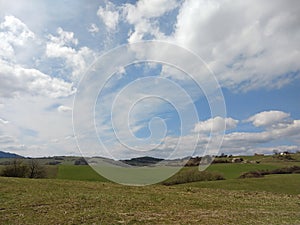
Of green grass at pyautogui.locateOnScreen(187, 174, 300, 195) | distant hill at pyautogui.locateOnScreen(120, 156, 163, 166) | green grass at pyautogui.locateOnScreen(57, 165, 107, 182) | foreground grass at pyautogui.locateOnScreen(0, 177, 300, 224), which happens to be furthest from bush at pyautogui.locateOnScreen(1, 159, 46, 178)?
foreground grass at pyautogui.locateOnScreen(0, 177, 300, 224)

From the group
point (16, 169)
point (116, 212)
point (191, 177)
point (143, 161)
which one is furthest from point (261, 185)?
point (16, 169)

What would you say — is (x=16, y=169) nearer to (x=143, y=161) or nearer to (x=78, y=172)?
(x=78, y=172)

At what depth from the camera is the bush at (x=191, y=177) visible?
62156 millimetres

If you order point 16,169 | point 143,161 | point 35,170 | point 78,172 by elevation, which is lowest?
point 16,169

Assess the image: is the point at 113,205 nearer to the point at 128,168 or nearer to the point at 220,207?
the point at 220,207

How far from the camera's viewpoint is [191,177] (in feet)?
209

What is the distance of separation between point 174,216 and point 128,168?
41012mm

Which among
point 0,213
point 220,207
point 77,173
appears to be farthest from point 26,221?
point 77,173

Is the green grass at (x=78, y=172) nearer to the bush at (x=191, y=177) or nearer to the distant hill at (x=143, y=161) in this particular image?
the distant hill at (x=143, y=161)

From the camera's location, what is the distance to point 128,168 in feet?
190

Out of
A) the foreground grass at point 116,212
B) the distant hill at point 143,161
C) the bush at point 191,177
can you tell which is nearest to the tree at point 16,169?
the distant hill at point 143,161

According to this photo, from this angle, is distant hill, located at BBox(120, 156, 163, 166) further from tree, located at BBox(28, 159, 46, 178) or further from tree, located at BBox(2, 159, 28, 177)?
tree, located at BBox(2, 159, 28, 177)

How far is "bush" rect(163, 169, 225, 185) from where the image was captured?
204 feet

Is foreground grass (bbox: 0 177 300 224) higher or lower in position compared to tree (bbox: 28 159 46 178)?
lower
